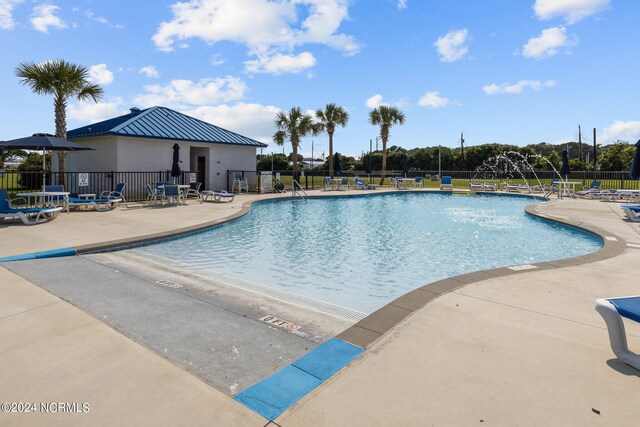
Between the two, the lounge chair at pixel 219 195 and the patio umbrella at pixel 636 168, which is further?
the lounge chair at pixel 219 195

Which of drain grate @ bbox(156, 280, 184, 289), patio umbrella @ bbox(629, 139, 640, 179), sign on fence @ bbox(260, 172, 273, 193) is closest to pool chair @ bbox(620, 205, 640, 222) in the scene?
patio umbrella @ bbox(629, 139, 640, 179)

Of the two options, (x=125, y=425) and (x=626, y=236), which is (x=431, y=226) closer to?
(x=626, y=236)

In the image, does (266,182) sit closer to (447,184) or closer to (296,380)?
(447,184)

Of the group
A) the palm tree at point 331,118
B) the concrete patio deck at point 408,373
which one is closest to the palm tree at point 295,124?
the palm tree at point 331,118

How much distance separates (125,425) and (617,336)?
3473 mm

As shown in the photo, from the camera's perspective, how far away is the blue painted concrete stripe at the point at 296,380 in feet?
7.48

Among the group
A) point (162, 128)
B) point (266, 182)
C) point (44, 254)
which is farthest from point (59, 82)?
point (44, 254)

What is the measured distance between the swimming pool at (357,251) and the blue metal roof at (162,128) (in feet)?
28.5

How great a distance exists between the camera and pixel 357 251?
27.4 ft

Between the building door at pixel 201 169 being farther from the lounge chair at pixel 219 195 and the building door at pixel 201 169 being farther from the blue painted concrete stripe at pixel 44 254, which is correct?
the blue painted concrete stripe at pixel 44 254

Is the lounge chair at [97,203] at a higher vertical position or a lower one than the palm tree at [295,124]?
lower

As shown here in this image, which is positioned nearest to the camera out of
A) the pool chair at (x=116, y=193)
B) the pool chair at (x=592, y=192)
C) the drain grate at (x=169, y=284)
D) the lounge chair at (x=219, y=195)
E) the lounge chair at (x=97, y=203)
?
the drain grate at (x=169, y=284)

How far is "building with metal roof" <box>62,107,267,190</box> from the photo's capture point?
18062 millimetres

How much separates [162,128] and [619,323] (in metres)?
21.1
